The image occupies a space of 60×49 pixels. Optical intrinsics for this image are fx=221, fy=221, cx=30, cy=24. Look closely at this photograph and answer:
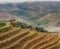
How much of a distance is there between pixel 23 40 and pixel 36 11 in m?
67.9

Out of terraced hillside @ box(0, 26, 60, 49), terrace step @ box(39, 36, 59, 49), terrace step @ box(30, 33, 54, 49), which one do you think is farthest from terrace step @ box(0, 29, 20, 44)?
terrace step @ box(39, 36, 59, 49)

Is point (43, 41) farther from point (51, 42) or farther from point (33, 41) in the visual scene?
point (33, 41)

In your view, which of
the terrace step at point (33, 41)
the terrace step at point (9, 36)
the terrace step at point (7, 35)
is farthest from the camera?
the terrace step at point (33, 41)

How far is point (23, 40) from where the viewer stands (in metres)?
24.0

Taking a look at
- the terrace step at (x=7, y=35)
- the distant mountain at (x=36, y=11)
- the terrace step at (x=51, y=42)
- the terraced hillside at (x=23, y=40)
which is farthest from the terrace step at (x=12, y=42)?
the distant mountain at (x=36, y=11)

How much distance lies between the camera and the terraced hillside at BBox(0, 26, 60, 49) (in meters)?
21.5

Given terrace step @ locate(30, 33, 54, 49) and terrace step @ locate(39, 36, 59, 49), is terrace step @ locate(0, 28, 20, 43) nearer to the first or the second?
terrace step @ locate(30, 33, 54, 49)

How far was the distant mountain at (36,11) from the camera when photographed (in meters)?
Result: 76.9

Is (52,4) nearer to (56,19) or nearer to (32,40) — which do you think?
(56,19)

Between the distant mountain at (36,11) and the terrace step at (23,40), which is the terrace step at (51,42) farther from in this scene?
the distant mountain at (36,11)

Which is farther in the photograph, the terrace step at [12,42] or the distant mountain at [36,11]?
the distant mountain at [36,11]

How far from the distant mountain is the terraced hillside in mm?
46883

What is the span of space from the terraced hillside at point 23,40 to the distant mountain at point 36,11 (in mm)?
46883

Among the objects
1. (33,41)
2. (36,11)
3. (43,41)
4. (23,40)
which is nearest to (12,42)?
(23,40)
